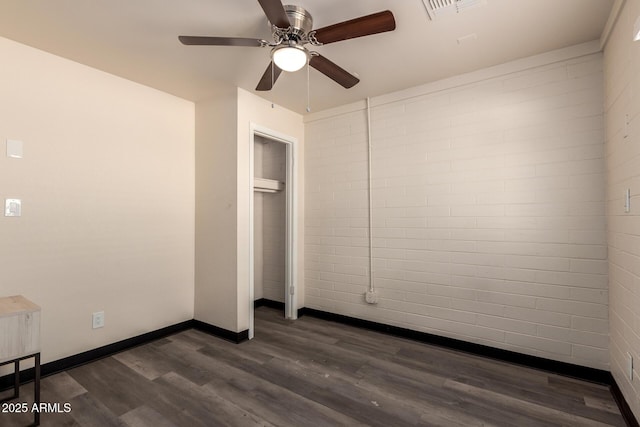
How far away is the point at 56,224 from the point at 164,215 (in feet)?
2.87

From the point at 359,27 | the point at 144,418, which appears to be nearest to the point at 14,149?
the point at 144,418

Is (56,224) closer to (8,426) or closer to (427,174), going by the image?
(8,426)

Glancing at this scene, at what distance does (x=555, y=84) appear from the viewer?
2.40m

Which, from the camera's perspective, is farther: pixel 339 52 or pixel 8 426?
pixel 339 52

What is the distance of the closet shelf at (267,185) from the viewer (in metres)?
3.65

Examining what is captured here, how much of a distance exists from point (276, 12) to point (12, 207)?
2.34 meters

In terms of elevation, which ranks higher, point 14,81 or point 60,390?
point 14,81

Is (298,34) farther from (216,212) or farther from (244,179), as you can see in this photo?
(216,212)

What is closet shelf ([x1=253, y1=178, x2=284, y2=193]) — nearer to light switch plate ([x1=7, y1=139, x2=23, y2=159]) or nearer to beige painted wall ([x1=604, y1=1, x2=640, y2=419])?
light switch plate ([x1=7, y1=139, x2=23, y2=159])

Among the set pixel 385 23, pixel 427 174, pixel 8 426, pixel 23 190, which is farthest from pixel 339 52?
pixel 8 426

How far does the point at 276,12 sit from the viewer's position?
1536mm

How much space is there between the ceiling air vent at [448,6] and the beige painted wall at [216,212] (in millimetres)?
1915

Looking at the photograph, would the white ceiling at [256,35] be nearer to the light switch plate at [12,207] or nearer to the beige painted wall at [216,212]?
the beige painted wall at [216,212]

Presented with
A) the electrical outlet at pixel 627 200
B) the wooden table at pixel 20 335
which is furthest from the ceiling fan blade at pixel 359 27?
the wooden table at pixel 20 335
